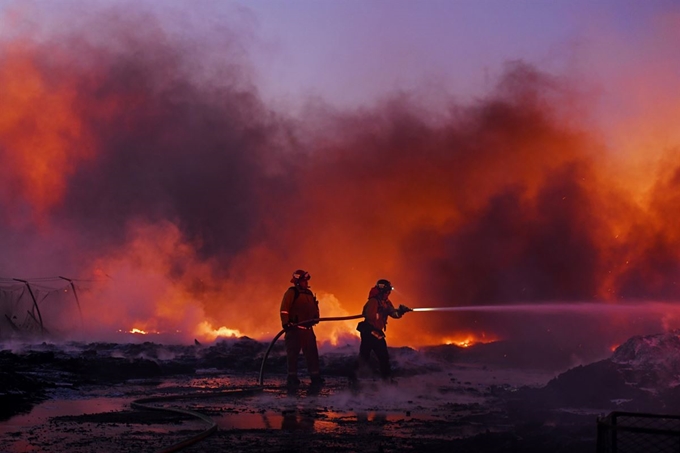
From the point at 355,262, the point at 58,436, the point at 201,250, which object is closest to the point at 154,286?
the point at 201,250

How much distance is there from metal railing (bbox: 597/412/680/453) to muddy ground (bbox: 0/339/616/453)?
0.52 meters

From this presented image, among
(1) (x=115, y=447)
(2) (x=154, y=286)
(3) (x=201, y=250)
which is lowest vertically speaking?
(1) (x=115, y=447)

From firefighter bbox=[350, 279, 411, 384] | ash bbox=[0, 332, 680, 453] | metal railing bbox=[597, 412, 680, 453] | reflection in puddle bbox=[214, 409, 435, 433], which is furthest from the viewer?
firefighter bbox=[350, 279, 411, 384]

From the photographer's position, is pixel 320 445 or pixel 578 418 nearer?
pixel 320 445

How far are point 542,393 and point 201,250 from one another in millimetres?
29746

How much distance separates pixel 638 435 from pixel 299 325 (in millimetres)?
9638

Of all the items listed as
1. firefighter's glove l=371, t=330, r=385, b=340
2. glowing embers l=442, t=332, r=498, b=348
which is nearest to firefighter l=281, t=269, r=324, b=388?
firefighter's glove l=371, t=330, r=385, b=340

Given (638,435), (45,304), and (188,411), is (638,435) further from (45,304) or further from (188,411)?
(45,304)

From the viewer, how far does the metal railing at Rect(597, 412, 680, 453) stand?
19.1 ft

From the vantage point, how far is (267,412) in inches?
505

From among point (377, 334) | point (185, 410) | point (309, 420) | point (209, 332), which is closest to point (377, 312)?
point (377, 334)

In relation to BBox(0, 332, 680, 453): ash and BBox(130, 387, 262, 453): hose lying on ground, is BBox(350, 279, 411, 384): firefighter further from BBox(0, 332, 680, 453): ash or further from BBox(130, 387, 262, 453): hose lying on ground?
BBox(130, 387, 262, 453): hose lying on ground

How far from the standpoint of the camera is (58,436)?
9.63m

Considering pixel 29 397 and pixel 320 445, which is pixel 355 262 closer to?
pixel 29 397
